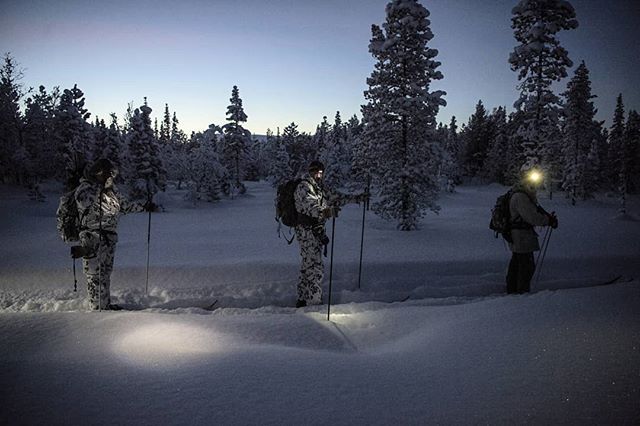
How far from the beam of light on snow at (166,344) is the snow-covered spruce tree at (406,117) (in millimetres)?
15022

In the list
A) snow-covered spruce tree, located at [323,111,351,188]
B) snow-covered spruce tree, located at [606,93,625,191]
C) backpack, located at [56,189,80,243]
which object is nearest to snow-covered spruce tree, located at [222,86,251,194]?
snow-covered spruce tree, located at [323,111,351,188]

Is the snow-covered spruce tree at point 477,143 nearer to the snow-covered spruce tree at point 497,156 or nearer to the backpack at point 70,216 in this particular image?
the snow-covered spruce tree at point 497,156

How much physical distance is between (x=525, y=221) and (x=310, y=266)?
14.5 ft

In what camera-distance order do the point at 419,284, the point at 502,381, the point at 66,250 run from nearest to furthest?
the point at 502,381
the point at 419,284
the point at 66,250

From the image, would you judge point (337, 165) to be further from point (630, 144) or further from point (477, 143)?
point (630, 144)

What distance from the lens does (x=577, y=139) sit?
43.4 metres

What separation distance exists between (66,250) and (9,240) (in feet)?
19.8

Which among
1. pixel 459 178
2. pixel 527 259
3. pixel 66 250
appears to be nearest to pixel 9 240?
pixel 66 250

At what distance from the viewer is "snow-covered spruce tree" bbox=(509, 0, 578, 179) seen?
1888 cm

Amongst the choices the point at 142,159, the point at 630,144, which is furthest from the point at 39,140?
the point at 630,144

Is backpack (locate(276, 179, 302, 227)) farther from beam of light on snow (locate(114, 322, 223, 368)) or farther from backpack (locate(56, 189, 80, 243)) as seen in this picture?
backpack (locate(56, 189, 80, 243))

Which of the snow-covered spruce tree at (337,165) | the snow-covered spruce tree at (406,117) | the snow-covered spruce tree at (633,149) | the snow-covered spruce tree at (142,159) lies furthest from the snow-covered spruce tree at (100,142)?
the snow-covered spruce tree at (633,149)

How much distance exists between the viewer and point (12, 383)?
2.35 m

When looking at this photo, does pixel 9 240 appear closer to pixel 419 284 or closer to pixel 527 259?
pixel 419 284
